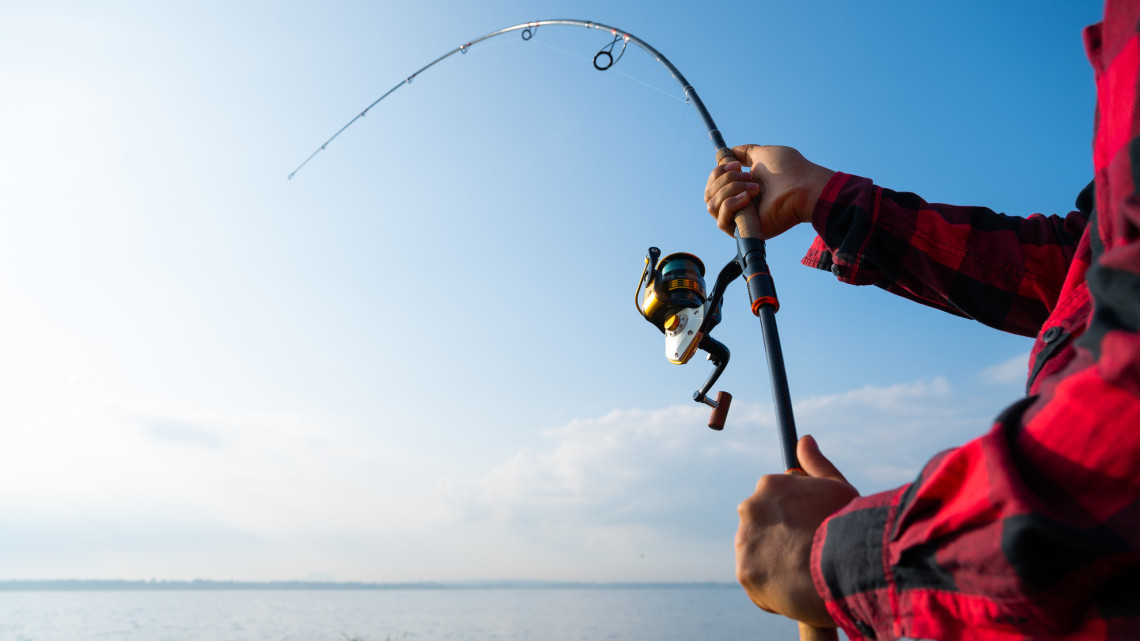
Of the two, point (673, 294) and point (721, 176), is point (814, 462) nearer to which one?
point (721, 176)

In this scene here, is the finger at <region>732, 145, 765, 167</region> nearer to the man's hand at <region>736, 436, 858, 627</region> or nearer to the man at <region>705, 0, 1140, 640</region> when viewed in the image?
the man at <region>705, 0, 1140, 640</region>

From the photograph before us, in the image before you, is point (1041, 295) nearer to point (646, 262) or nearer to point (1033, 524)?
point (1033, 524)

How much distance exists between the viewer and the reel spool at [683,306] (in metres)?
2.33

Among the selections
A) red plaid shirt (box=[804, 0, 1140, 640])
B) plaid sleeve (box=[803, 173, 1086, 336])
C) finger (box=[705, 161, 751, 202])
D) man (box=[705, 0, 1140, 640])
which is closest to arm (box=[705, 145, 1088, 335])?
plaid sleeve (box=[803, 173, 1086, 336])

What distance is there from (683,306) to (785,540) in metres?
1.97

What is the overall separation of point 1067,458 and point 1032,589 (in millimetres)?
126

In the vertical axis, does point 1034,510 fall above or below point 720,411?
below

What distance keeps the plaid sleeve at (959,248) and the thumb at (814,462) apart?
758 mm

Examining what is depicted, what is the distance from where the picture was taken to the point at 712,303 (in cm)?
234

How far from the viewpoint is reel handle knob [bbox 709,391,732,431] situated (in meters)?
2.07

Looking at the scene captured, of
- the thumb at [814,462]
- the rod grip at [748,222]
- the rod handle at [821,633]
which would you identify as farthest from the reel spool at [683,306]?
the rod handle at [821,633]

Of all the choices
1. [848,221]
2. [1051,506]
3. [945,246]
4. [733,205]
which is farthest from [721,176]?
[1051,506]

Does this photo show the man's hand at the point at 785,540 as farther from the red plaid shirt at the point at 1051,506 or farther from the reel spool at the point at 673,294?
the reel spool at the point at 673,294

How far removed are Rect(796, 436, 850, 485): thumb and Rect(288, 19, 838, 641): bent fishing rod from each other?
68mm
